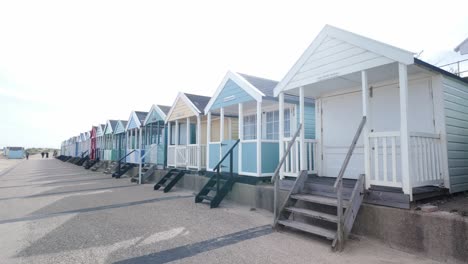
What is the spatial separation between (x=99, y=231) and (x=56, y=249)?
3.25ft

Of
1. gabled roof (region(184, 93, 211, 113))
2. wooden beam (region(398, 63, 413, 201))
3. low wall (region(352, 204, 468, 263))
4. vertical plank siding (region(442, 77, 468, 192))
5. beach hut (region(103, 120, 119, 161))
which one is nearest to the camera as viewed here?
low wall (region(352, 204, 468, 263))

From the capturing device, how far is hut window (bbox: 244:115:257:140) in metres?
10.3

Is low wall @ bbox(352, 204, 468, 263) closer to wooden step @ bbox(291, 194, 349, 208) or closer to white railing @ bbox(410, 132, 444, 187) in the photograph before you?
wooden step @ bbox(291, 194, 349, 208)

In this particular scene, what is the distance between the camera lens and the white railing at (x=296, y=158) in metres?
6.37

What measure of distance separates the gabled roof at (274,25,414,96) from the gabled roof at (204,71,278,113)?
978 millimetres

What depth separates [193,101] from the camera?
38.4 feet

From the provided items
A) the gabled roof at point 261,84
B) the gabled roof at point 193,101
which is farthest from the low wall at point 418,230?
the gabled roof at point 193,101

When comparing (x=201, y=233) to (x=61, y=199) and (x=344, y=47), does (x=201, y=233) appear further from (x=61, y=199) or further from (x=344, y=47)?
(x=61, y=199)

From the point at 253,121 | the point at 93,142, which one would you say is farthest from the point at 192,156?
the point at 93,142

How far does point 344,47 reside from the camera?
543 cm

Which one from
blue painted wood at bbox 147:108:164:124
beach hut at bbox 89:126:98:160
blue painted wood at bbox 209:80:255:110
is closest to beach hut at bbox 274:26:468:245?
blue painted wood at bbox 209:80:255:110

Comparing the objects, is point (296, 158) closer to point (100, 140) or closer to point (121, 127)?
point (121, 127)

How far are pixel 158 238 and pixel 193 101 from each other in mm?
7605

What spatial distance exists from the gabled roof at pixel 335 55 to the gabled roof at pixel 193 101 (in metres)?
4.97
